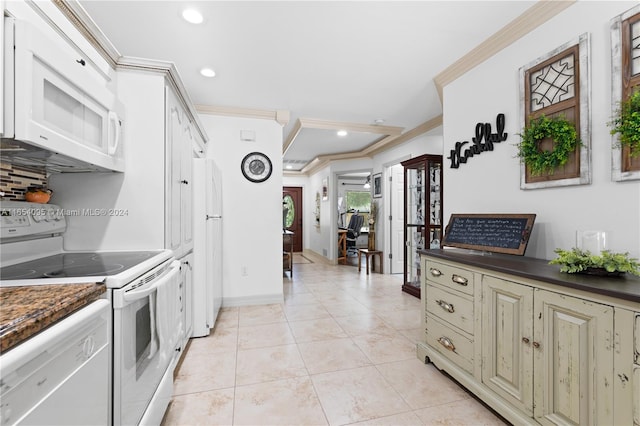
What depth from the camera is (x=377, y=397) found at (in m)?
1.84

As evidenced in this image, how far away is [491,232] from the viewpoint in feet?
6.70

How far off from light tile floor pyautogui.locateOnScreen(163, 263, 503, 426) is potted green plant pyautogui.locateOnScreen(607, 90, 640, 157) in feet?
5.18

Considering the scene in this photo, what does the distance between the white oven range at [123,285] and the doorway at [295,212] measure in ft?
22.5

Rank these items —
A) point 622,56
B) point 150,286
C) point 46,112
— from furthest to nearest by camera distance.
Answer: point 622,56
point 150,286
point 46,112

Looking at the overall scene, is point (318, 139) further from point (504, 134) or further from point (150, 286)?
point (150, 286)

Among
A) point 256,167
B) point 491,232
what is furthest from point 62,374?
point 256,167

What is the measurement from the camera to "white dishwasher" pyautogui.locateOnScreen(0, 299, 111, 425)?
0.67 m

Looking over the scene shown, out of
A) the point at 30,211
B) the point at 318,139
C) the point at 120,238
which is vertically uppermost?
the point at 318,139

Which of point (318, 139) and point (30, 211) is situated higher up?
point (318, 139)

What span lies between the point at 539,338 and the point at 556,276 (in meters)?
0.31

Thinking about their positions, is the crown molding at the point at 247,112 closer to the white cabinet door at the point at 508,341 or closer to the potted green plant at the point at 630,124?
the white cabinet door at the point at 508,341

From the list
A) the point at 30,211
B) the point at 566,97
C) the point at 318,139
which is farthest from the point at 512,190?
the point at 318,139

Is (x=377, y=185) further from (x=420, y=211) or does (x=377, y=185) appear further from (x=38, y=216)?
(x=38, y=216)

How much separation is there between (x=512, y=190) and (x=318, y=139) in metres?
3.48
